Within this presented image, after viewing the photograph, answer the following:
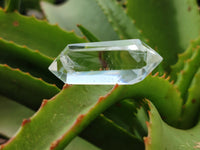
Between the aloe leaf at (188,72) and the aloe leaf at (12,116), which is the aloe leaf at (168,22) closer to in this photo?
the aloe leaf at (188,72)

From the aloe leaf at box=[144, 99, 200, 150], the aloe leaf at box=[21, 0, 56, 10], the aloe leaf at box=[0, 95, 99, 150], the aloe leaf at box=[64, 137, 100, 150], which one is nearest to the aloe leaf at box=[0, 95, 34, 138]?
the aloe leaf at box=[0, 95, 99, 150]

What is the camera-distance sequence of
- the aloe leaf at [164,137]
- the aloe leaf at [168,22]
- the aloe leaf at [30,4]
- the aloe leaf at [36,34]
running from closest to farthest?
the aloe leaf at [164,137] → the aloe leaf at [36,34] → the aloe leaf at [168,22] → the aloe leaf at [30,4]

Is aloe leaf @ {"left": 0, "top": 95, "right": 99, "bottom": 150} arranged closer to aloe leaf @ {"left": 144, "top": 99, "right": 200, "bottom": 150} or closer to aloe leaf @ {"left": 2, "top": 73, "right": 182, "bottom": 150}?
aloe leaf @ {"left": 2, "top": 73, "right": 182, "bottom": 150}

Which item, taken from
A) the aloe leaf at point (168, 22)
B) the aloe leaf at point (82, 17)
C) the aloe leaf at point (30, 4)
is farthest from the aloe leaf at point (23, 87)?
the aloe leaf at point (30, 4)

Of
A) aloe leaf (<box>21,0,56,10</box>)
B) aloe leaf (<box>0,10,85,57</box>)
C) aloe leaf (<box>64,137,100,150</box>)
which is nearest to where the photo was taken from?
aloe leaf (<box>64,137,100,150</box>)

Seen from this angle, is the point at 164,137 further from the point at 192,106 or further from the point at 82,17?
the point at 82,17

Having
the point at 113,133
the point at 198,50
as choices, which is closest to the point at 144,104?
the point at 113,133

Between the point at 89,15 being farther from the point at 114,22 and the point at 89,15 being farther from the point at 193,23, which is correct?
the point at 193,23
